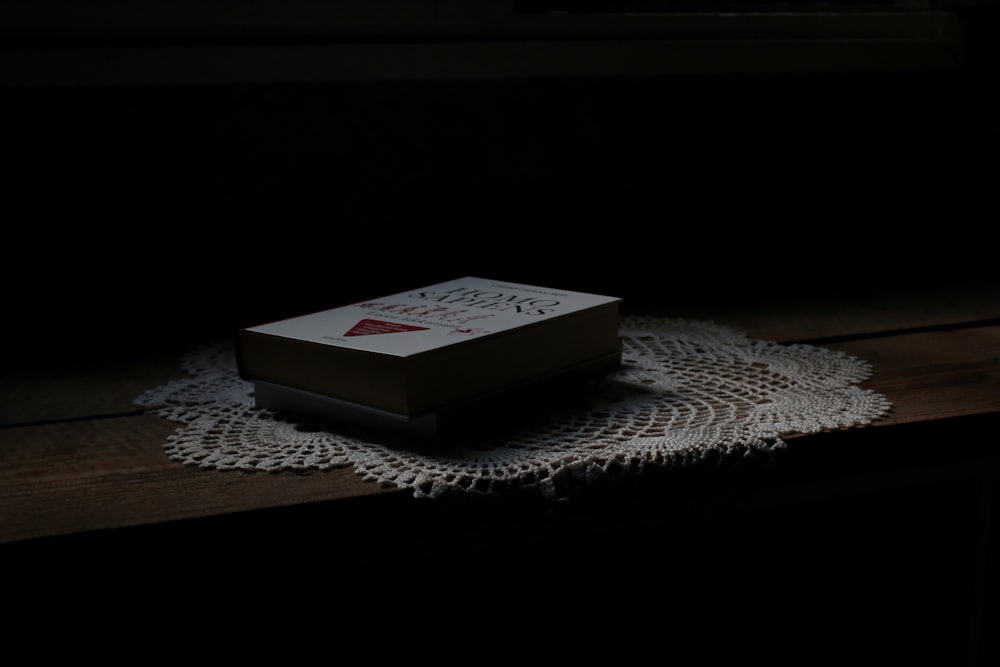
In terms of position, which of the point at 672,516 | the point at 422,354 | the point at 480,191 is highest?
the point at 480,191

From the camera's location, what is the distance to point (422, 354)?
0.66m

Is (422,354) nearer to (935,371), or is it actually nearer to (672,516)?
(672,516)

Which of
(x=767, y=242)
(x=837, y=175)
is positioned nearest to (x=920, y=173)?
(x=837, y=175)

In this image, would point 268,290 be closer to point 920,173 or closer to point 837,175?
point 837,175

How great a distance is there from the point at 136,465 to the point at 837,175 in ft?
3.47

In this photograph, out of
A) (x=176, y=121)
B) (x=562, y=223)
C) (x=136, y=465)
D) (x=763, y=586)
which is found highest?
(x=176, y=121)

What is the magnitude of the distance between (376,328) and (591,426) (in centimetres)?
19

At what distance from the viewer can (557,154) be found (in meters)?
1.23

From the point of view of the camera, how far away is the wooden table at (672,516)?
1.94ft

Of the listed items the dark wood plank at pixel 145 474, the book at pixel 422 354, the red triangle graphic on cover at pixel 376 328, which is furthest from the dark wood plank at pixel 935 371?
the red triangle graphic on cover at pixel 376 328

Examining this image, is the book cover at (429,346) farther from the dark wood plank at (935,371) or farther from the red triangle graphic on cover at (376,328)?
the dark wood plank at (935,371)

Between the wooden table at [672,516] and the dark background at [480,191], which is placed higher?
the dark background at [480,191]

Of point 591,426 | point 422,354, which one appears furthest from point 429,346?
point 591,426

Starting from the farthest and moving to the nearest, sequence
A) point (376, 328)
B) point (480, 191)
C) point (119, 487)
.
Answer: point (480, 191) < point (376, 328) < point (119, 487)
